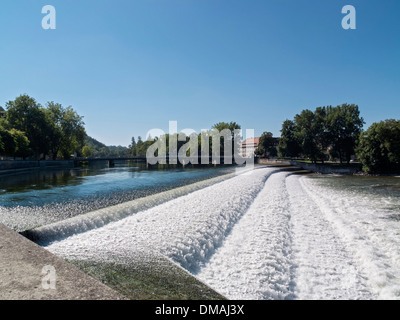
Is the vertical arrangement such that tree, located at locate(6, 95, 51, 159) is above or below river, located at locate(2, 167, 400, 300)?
above

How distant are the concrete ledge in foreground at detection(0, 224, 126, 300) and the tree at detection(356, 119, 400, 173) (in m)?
35.8

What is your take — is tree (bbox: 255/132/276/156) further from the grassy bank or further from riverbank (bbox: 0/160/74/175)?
the grassy bank

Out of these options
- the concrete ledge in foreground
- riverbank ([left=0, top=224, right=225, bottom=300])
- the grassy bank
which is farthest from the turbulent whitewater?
the concrete ledge in foreground

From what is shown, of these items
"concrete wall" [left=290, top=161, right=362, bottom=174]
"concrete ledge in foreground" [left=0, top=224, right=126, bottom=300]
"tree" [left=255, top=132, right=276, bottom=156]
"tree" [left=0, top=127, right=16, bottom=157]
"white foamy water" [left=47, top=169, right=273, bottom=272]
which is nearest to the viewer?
"concrete ledge in foreground" [left=0, top=224, right=126, bottom=300]

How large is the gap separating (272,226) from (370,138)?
33.3 m

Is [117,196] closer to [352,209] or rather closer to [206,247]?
[206,247]

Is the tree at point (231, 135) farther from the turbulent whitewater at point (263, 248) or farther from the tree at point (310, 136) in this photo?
the turbulent whitewater at point (263, 248)

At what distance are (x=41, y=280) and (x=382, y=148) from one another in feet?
124

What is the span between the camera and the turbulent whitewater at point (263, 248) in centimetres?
401

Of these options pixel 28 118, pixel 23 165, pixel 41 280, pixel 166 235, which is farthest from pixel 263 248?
pixel 28 118

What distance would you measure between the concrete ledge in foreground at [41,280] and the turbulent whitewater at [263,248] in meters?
0.90

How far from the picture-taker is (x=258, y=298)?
3621 mm

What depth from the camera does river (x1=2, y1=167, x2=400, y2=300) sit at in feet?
13.2

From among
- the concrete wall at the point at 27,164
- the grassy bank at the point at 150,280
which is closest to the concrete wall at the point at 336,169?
the grassy bank at the point at 150,280
